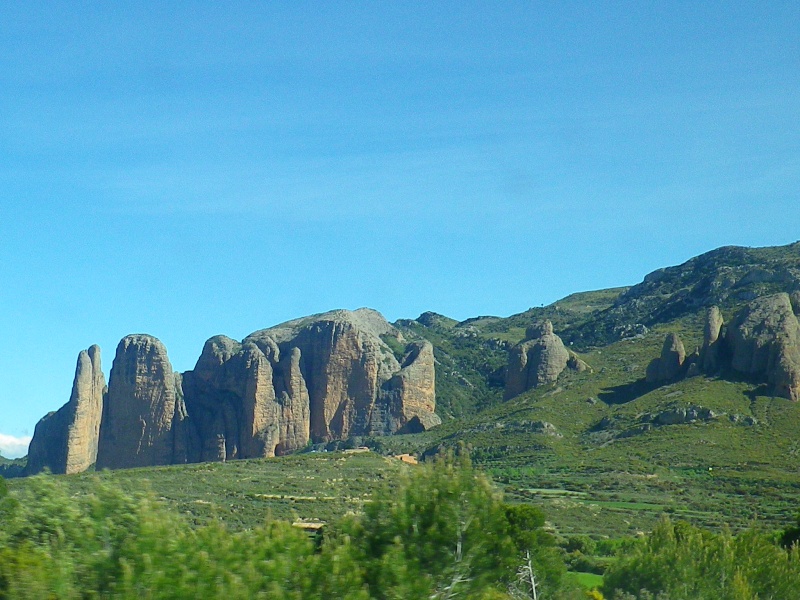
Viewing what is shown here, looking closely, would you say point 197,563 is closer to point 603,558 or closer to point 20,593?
point 20,593

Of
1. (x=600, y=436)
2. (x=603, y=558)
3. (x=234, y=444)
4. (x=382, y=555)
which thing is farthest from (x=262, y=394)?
(x=382, y=555)

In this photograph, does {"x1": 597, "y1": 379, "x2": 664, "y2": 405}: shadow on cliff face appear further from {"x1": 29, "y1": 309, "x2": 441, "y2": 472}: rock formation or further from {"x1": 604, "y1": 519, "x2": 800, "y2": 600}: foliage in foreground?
{"x1": 604, "y1": 519, "x2": 800, "y2": 600}: foliage in foreground

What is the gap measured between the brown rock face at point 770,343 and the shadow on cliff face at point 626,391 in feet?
22.4

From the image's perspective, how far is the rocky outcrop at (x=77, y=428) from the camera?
105m

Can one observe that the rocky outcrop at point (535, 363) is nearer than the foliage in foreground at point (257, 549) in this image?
No

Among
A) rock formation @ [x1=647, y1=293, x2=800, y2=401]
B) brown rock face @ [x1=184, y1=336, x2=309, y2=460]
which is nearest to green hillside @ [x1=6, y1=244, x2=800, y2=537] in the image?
rock formation @ [x1=647, y1=293, x2=800, y2=401]

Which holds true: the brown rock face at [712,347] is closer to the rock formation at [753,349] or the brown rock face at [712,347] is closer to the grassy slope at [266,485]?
the rock formation at [753,349]

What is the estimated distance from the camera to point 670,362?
84.0 m

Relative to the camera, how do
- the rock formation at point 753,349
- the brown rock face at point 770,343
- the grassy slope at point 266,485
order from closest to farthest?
the grassy slope at point 266,485 < the brown rock face at point 770,343 < the rock formation at point 753,349

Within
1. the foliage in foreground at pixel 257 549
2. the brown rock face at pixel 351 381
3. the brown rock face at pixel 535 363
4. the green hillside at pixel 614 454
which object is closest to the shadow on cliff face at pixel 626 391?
the green hillside at pixel 614 454

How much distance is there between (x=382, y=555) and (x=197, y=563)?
15.5 ft

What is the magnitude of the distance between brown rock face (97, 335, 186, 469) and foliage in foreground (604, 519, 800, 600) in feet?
251

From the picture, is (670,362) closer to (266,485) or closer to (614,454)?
(614,454)

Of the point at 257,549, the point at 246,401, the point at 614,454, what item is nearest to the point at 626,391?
the point at 614,454
